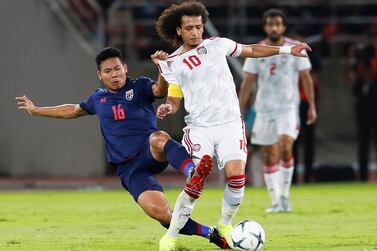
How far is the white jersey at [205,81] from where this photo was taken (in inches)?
418

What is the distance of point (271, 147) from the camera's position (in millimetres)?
15750

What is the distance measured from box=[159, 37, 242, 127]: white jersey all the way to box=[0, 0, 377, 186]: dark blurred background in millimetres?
11241

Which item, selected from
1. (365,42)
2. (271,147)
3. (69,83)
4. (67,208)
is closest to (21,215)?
(67,208)

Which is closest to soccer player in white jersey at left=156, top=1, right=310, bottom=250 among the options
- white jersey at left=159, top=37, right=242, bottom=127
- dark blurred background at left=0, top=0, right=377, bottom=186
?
white jersey at left=159, top=37, right=242, bottom=127

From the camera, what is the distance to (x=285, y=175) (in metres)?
15.7

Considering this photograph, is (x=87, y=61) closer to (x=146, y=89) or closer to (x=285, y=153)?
(x=285, y=153)

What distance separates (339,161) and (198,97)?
47.0ft

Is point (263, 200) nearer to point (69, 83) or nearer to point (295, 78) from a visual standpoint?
point (295, 78)

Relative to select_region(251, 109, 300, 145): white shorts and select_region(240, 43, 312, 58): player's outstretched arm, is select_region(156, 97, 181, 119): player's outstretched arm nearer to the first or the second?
select_region(240, 43, 312, 58): player's outstretched arm

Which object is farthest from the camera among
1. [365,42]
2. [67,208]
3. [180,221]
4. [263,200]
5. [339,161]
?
[339,161]

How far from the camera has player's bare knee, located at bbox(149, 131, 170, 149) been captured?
10320 mm

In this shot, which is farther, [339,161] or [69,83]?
[339,161]

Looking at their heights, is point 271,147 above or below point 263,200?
above

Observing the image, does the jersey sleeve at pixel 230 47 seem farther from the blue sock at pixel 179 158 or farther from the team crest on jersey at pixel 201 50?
the blue sock at pixel 179 158
